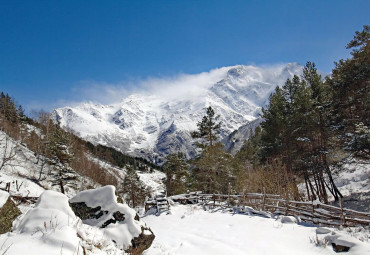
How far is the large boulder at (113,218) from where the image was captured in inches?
243

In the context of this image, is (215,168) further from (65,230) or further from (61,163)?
(65,230)

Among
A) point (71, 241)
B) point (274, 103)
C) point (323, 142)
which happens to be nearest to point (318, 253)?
point (71, 241)

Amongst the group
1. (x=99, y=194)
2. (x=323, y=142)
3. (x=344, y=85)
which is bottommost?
(x=99, y=194)

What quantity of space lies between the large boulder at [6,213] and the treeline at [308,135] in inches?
523

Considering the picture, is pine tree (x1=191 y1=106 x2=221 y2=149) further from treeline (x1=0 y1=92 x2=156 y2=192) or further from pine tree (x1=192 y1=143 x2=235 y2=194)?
treeline (x1=0 y1=92 x2=156 y2=192)

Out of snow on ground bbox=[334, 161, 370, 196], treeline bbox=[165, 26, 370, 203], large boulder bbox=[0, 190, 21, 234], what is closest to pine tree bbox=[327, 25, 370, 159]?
treeline bbox=[165, 26, 370, 203]

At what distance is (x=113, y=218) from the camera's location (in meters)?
6.72

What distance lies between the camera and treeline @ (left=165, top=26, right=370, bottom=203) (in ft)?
55.4

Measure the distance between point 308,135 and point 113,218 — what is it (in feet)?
65.1

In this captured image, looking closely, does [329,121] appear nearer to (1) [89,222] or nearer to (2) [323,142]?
(2) [323,142]

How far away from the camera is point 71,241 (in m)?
4.22

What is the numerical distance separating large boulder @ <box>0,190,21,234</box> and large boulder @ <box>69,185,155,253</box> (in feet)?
5.90

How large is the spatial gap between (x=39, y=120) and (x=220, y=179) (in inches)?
1320

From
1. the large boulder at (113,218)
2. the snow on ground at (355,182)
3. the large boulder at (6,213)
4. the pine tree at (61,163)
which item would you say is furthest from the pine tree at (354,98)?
the pine tree at (61,163)
